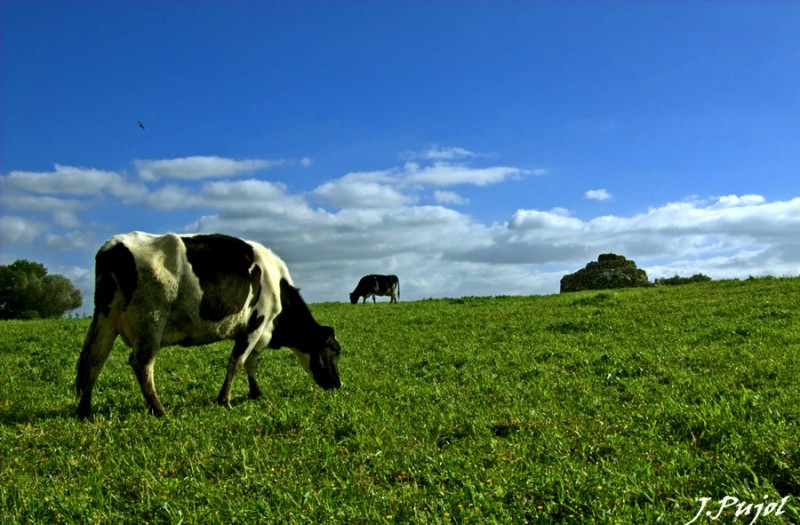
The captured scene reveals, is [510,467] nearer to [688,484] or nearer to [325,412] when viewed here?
[688,484]

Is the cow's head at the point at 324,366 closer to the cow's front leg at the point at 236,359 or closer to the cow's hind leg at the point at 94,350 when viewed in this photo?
the cow's front leg at the point at 236,359

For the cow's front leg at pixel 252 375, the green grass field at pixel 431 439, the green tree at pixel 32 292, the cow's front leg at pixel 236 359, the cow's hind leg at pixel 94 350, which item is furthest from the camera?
the green tree at pixel 32 292

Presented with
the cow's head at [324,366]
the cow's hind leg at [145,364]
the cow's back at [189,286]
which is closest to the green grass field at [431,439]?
the cow's hind leg at [145,364]

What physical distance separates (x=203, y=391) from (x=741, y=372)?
9.25m

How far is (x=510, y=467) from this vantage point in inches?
257

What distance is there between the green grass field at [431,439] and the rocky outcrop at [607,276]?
2946 centimetres

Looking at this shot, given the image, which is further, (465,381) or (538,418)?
(465,381)

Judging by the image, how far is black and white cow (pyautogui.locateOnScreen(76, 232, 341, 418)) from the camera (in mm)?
9789

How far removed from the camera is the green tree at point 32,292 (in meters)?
59.7

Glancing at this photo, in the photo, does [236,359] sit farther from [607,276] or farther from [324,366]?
[607,276]

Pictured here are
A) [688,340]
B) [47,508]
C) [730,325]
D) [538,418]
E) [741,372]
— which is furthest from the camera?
[730,325]

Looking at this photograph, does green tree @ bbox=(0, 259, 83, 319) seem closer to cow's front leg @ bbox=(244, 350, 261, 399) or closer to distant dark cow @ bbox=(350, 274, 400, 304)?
distant dark cow @ bbox=(350, 274, 400, 304)

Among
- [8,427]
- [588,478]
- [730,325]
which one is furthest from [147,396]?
[730,325]

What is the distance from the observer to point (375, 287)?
52.7m
